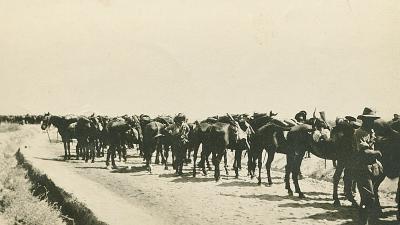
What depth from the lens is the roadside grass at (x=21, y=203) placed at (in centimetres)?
1243

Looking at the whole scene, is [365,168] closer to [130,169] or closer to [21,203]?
[21,203]

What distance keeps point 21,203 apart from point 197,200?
5031 mm

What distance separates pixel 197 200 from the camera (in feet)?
46.3

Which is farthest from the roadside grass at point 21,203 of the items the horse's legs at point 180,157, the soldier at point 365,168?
the soldier at point 365,168

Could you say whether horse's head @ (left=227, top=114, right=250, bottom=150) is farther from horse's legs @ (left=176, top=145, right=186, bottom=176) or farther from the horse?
the horse

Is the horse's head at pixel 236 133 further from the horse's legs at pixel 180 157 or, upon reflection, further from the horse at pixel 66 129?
the horse at pixel 66 129

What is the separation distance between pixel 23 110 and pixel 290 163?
145473mm

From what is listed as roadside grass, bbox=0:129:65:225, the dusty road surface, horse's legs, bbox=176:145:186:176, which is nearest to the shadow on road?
the dusty road surface

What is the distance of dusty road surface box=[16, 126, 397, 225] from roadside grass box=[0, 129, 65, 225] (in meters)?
0.88

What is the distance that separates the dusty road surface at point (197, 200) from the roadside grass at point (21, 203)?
0.88 meters

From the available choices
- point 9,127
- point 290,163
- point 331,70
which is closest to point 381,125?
point 290,163

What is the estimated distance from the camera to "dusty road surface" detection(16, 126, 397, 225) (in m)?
11.8

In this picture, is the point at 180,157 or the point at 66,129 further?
the point at 66,129

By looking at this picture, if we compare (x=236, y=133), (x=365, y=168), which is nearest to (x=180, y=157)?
(x=236, y=133)
